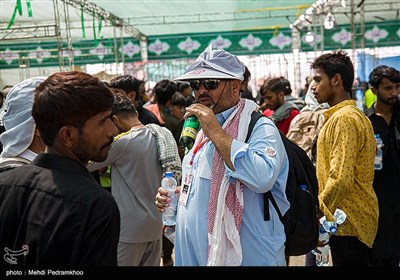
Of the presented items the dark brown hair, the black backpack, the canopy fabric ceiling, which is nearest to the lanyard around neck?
the black backpack

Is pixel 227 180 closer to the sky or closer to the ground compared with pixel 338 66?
closer to the ground

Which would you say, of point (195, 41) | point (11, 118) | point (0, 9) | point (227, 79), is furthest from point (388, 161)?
point (195, 41)

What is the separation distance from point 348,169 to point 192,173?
1025mm

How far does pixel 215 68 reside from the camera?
236 centimetres

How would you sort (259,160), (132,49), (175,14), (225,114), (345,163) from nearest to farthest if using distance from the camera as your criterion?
(259,160), (225,114), (345,163), (175,14), (132,49)

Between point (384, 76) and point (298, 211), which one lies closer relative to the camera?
point (298, 211)

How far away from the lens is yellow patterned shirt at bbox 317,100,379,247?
3008 mm

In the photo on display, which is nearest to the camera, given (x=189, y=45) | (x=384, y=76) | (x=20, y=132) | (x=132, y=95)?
(x=20, y=132)

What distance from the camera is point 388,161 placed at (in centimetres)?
400

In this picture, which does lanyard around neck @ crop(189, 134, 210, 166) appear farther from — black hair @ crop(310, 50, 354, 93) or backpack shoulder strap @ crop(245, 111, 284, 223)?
black hair @ crop(310, 50, 354, 93)

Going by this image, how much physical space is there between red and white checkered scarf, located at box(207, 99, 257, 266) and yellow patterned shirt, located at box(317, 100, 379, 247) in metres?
0.94

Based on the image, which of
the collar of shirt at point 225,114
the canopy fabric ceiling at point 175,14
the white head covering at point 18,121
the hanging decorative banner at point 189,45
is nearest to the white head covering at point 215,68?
the collar of shirt at point 225,114

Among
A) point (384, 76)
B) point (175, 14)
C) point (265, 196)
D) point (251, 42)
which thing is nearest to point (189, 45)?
point (175, 14)

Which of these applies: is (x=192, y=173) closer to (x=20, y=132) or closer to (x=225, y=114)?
(x=225, y=114)
